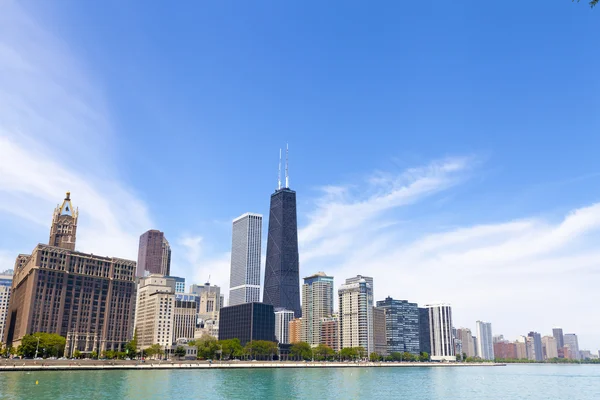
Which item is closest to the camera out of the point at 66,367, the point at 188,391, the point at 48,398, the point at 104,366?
the point at 48,398

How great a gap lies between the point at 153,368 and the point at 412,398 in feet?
394

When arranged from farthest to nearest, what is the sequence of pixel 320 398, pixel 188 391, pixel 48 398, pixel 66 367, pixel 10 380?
pixel 66 367, pixel 10 380, pixel 188 391, pixel 320 398, pixel 48 398

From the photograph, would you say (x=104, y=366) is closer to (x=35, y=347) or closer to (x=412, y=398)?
(x=35, y=347)

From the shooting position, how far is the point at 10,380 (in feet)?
385

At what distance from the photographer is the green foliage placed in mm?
187375

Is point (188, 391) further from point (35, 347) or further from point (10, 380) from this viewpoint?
point (35, 347)

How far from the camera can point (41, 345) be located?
189 metres

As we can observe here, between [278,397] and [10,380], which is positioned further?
[10,380]

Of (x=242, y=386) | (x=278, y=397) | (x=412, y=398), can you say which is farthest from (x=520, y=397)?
(x=242, y=386)

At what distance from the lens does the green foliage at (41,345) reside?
615ft

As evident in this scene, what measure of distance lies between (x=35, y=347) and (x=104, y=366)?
27.8 metres

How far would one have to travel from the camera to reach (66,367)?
545ft

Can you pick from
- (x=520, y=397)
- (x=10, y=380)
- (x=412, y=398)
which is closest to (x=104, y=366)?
(x=10, y=380)

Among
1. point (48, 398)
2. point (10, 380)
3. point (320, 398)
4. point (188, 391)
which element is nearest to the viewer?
point (48, 398)
